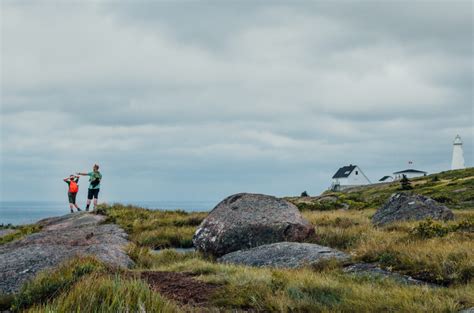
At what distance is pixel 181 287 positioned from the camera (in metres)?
9.66

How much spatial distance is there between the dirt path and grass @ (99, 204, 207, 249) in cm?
862

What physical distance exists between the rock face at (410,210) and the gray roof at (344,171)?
103 metres

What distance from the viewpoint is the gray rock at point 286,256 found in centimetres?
1314

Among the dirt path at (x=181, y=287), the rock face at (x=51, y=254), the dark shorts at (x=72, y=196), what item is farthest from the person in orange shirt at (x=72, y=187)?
the dirt path at (x=181, y=287)

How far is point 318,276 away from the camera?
10.1 meters

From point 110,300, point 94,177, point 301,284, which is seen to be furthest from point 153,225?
point 110,300

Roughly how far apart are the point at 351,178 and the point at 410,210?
10451 cm

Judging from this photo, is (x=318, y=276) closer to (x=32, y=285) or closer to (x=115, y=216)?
(x=32, y=285)

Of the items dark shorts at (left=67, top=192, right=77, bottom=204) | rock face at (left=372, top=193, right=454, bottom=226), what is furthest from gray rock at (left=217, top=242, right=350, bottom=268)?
dark shorts at (left=67, top=192, right=77, bottom=204)

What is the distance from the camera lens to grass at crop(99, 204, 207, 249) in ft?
67.1

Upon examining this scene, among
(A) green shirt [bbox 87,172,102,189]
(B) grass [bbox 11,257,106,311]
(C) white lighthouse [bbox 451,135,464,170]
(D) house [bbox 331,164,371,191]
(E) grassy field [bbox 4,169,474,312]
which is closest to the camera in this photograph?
(E) grassy field [bbox 4,169,474,312]

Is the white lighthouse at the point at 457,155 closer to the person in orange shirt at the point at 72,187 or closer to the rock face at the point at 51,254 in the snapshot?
the person in orange shirt at the point at 72,187

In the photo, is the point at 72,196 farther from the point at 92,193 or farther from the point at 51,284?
the point at 51,284

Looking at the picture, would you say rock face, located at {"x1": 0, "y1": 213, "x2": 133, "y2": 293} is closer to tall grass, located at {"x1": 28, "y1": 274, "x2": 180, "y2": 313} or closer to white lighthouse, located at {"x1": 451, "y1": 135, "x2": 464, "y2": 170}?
tall grass, located at {"x1": 28, "y1": 274, "x2": 180, "y2": 313}
